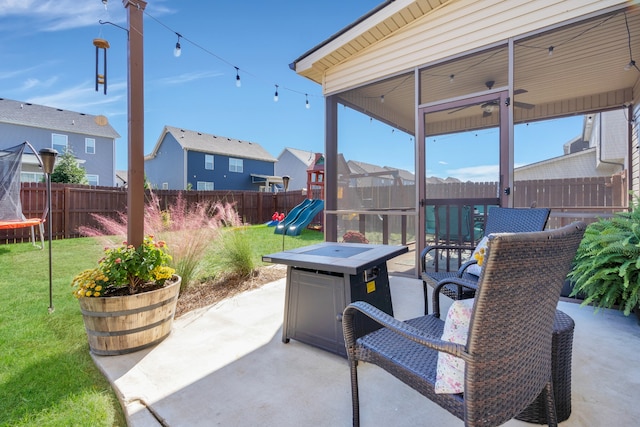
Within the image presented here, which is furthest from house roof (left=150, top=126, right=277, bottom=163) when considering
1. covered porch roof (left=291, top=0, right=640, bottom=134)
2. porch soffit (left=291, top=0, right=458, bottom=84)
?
covered porch roof (left=291, top=0, right=640, bottom=134)

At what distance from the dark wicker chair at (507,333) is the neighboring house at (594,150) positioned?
463 centimetres

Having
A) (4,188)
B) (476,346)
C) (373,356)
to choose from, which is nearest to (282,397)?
(373,356)

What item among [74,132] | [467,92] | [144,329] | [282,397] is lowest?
[282,397]

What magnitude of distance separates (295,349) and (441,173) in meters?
2.88

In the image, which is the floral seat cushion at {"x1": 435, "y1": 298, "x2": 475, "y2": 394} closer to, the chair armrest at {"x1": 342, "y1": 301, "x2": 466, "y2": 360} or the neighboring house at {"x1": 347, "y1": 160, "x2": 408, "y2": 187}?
the chair armrest at {"x1": 342, "y1": 301, "x2": 466, "y2": 360}

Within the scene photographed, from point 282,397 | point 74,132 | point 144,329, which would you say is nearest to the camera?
point 282,397

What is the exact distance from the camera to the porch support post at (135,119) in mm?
2369

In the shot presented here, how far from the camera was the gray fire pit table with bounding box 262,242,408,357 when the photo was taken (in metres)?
1.92

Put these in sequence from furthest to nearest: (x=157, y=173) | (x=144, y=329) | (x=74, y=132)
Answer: (x=157, y=173) < (x=74, y=132) < (x=144, y=329)

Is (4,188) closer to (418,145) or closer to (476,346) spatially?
(418,145)

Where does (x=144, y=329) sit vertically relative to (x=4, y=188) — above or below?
below

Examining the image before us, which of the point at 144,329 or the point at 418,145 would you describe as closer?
the point at 144,329

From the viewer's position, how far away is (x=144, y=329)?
2164mm

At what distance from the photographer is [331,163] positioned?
4863mm
